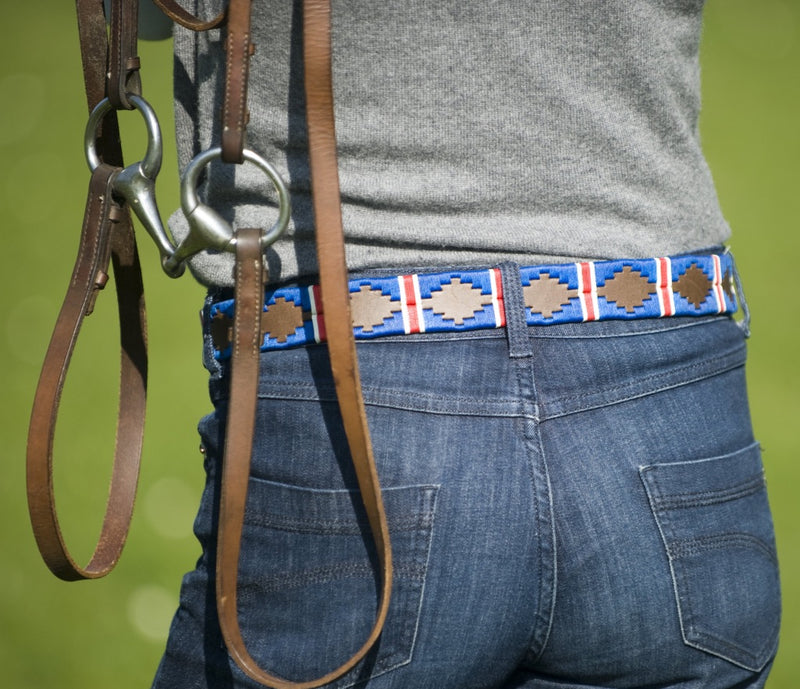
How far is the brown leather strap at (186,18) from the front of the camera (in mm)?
1015

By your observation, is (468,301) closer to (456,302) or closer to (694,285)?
(456,302)

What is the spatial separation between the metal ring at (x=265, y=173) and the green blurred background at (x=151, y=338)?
202 cm

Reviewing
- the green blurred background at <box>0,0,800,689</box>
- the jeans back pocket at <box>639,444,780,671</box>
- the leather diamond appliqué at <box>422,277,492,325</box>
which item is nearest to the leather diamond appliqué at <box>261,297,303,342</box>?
the leather diamond appliqué at <box>422,277,492,325</box>

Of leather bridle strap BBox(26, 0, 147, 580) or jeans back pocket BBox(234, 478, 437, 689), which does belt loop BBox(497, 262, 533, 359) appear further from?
leather bridle strap BBox(26, 0, 147, 580)

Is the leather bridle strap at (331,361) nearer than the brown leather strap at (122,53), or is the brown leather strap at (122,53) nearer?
the leather bridle strap at (331,361)

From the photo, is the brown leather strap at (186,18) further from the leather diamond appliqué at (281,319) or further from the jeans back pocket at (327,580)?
the jeans back pocket at (327,580)

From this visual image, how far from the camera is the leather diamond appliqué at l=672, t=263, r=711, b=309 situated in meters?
1.09

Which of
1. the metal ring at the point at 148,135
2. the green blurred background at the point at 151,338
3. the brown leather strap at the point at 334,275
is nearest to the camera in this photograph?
the brown leather strap at the point at 334,275

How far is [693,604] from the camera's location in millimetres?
1002

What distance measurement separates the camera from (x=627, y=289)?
1.06m

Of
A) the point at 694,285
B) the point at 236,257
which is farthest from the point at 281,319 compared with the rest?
the point at 694,285

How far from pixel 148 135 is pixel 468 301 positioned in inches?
15.1

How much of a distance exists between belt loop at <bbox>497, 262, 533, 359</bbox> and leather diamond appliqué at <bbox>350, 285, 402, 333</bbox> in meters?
0.11

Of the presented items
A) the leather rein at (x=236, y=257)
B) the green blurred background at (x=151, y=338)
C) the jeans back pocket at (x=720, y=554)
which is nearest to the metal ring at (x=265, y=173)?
the leather rein at (x=236, y=257)
